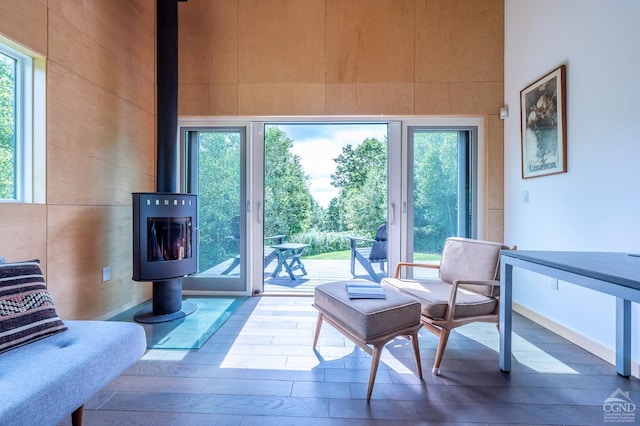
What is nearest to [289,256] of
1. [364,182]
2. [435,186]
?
[364,182]

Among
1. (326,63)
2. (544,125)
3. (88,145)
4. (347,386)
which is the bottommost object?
(347,386)

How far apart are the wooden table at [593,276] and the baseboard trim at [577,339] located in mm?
152

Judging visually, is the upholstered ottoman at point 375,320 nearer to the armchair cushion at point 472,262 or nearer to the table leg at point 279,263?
the armchair cushion at point 472,262

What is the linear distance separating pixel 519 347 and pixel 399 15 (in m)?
3.32

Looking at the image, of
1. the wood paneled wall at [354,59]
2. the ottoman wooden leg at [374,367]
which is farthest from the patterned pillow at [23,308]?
the wood paneled wall at [354,59]

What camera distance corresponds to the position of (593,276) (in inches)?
46.6

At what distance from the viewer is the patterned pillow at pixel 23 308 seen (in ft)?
3.83

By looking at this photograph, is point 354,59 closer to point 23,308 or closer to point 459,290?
point 459,290

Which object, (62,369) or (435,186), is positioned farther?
(435,186)

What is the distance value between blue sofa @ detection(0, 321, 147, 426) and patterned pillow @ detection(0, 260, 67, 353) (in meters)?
0.04

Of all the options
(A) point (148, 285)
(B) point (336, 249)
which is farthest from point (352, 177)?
(A) point (148, 285)

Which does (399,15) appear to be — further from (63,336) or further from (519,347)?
(63,336)

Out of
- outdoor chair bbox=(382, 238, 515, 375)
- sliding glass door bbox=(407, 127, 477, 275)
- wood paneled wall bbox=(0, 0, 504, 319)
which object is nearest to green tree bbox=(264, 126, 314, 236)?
wood paneled wall bbox=(0, 0, 504, 319)

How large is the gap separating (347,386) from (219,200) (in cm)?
237
